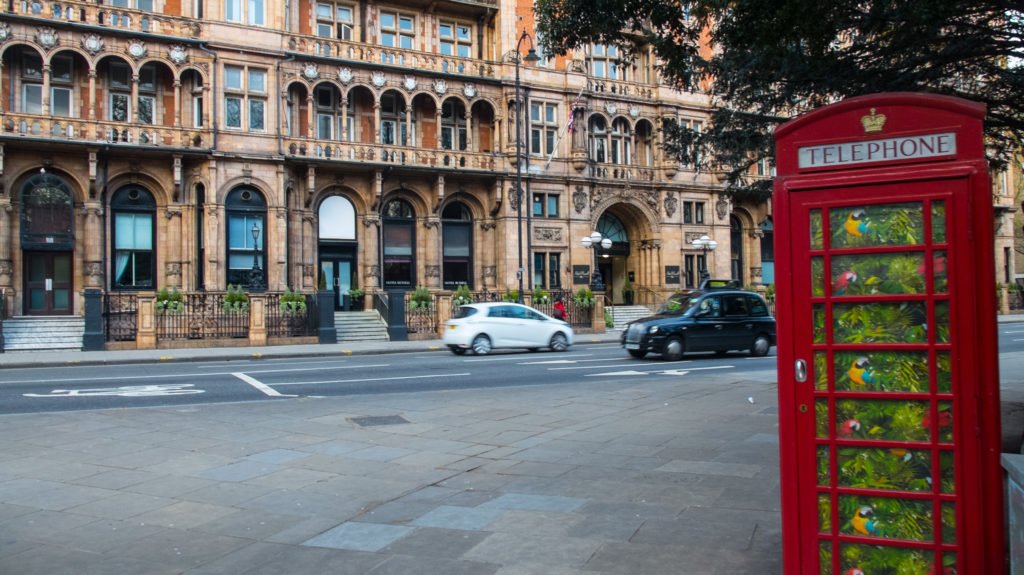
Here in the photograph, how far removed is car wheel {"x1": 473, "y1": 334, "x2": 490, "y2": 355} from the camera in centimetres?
2419

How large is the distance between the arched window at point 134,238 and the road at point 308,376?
11518mm

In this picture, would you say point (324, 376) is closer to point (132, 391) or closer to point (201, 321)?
point (132, 391)

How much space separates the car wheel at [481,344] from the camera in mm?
24188

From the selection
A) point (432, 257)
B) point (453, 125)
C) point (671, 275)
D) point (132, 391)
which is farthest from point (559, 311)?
point (132, 391)

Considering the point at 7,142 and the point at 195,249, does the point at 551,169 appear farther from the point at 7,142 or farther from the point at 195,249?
the point at 7,142

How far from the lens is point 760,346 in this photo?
22.1 meters

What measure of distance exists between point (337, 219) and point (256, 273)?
5.40 meters

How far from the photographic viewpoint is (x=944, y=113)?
12.9ft

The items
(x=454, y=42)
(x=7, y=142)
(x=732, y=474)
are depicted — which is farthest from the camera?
(x=454, y=42)

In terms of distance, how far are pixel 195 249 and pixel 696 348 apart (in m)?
21.3

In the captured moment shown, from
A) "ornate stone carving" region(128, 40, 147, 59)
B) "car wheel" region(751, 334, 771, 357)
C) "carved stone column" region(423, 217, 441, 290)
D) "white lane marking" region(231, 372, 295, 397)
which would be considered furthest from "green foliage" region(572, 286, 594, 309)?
"ornate stone carving" region(128, 40, 147, 59)

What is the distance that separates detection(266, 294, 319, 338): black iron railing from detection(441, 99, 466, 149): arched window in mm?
12318

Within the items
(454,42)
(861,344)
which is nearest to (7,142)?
(454,42)

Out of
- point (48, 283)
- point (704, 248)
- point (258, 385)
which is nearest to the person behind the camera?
point (258, 385)
